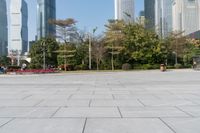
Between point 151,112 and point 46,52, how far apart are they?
68.5 meters

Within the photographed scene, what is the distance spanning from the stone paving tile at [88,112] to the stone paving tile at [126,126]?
2.86 ft

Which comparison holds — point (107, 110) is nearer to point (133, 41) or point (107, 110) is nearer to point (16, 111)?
point (16, 111)

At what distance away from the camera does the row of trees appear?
6800 cm

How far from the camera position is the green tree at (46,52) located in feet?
256

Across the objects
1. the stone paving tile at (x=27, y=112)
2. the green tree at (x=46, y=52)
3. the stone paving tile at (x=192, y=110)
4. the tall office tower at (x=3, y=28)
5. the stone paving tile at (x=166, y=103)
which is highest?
the tall office tower at (x=3, y=28)

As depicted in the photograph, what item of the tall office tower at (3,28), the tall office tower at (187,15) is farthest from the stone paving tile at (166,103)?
the tall office tower at (3,28)

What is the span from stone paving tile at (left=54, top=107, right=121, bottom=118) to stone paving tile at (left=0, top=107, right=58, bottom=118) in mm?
305

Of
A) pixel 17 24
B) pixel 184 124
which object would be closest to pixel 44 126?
pixel 184 124

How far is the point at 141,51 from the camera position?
68188mm

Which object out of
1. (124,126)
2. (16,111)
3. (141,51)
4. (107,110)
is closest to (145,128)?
(124,126)

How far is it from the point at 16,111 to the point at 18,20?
504 ft

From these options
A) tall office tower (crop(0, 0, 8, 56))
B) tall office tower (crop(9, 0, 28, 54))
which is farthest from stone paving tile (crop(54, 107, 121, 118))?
tall office tower (crop(0, 0, 8, 56))

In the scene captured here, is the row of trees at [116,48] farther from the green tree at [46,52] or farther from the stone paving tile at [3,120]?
the stone paving tile at [3,120]

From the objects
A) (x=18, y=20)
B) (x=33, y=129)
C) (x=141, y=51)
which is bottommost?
(x=33, y=129)
